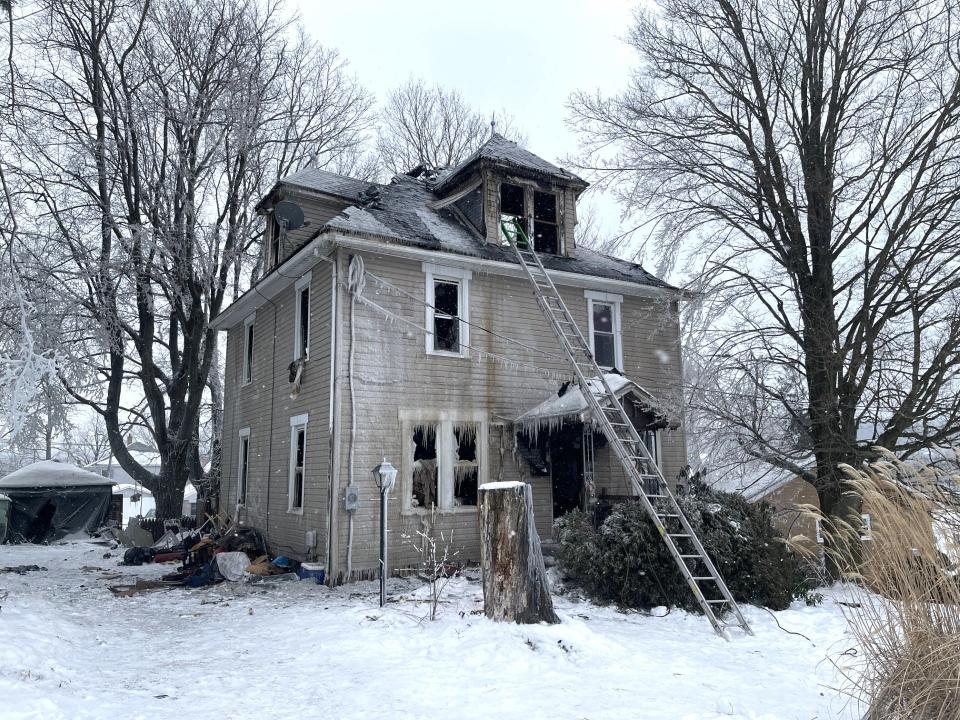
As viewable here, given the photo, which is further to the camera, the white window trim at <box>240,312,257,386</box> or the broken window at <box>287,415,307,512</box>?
the white window trim at <box>240,312,257,386</box>

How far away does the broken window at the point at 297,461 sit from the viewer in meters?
12.9

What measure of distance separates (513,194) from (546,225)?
3.30 ft

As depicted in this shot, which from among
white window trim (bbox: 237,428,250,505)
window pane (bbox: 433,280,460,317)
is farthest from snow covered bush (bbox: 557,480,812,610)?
white window trim (bbox: 237,428,250,505)

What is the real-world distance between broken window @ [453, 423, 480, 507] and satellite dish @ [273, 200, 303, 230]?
5.59m

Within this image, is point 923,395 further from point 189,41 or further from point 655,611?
point 189,41

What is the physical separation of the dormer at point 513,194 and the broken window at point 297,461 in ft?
17.2

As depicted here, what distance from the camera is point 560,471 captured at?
44.7 ft

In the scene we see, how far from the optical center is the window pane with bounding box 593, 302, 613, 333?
14.9 m

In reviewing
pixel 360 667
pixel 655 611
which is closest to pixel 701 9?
pixel 655 611

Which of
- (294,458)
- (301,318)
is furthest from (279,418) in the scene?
(301,318)

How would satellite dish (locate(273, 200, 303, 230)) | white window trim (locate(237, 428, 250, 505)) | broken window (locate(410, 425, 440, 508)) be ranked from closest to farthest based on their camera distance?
broken window (locate(410, 425, 440, 508))
satellite dish (locate(273, 200, 303, 230))
white window trim (locate(237, 428, 250, 505))

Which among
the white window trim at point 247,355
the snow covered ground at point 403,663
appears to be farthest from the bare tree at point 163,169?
the snow covered ground at point 403,663

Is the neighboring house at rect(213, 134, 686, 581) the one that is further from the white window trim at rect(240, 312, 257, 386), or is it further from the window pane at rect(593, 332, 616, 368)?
the white window trim at rect(240, 312, 257, 386)

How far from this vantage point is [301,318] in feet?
44.7
